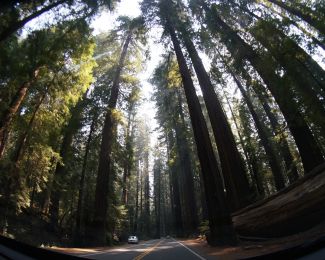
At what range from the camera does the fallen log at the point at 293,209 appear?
18.3 feet

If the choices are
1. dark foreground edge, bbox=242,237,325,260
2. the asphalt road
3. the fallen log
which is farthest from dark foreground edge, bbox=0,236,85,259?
the fallen log

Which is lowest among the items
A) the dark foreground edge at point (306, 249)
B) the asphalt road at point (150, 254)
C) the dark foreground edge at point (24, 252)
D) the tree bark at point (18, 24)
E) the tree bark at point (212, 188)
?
the dark foreground edge at point (306, 249)

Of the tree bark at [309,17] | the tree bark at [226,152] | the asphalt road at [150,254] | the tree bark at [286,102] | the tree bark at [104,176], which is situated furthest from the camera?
the tree bark at [104,176]

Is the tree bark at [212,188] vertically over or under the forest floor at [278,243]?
over

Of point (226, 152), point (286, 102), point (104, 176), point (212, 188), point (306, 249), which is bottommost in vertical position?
point (306, 249)

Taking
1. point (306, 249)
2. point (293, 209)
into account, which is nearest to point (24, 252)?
point (306, 249)

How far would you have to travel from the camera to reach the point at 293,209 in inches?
251

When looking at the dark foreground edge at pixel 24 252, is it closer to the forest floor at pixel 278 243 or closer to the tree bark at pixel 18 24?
the forest floor at pixel 278 243

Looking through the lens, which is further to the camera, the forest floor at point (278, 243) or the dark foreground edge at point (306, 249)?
the forest floor at point (278, 243)

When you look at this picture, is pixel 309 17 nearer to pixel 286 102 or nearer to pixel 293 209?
pixel 286 102

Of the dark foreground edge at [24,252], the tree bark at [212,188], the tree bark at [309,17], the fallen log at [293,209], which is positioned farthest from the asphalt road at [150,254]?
the tree bark at [309,17]

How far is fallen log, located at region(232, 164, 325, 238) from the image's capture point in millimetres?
5570

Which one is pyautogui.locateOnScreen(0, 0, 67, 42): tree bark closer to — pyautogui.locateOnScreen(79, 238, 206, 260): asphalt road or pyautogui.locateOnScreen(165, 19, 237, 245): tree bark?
pyautogui.locateOnScreen(165, 19, 237, 245): tree bark

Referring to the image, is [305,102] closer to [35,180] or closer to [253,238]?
[253,238]
